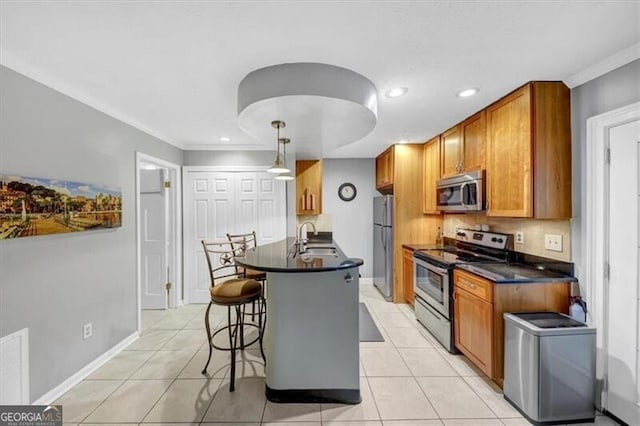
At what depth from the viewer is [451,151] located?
330cm

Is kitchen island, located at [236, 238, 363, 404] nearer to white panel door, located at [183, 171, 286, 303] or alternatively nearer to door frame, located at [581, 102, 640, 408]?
door frame, located at [581, 102, 640, 408]

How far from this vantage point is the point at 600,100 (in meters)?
1.90

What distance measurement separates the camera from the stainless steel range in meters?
2.69

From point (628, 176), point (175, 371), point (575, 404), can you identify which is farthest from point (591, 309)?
point (175, 371)

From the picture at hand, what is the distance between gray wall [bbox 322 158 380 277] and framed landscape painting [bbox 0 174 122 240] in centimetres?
332

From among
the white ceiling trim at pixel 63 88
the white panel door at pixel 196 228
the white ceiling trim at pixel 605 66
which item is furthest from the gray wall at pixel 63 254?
the white ceiling trim at pixel 605 66

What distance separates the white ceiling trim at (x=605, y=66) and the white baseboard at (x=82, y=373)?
442 cm

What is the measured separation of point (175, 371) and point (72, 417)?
68 centimetres

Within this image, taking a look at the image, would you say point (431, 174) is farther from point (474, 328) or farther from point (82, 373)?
point (82, 373)

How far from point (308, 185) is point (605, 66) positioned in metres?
3.37

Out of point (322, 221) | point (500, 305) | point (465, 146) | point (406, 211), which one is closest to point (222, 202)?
→ point (322, 221)

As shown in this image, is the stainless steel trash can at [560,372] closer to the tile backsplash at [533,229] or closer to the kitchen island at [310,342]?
the tile backsplash at [533,229]

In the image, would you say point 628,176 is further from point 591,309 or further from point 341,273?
point 341,273

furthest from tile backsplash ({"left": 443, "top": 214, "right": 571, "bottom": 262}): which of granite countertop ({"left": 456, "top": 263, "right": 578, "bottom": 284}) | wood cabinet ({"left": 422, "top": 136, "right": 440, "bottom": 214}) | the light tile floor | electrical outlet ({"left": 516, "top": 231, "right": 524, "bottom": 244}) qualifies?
the light tile floor
